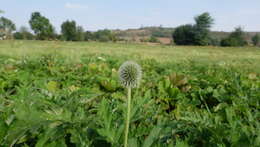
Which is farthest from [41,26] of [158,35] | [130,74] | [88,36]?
[130,74]

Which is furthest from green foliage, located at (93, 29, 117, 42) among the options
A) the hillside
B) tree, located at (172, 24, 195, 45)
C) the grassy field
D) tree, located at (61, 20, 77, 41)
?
the grassy field

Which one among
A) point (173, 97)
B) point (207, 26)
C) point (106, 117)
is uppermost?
point (207, 26)

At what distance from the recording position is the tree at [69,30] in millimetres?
63438

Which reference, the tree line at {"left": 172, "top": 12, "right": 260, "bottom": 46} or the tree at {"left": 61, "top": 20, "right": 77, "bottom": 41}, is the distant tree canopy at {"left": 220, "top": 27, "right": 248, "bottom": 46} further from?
the tree at {"left": 61, "top": 20, "right": 77, "bottom": 41}

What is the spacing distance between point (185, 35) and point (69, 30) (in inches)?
1461

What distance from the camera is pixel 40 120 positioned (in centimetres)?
74

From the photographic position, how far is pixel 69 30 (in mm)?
63625

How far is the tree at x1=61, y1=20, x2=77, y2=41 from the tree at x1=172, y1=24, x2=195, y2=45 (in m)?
33.5

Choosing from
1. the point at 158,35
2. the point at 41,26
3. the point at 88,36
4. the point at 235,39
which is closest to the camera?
the point at 235,39

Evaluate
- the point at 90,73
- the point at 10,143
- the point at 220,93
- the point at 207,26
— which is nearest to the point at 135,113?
the point at 10,143

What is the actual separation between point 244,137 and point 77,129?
0.65 meters

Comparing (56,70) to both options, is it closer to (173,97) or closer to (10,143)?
(173,97)

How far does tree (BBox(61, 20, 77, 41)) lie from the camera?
63.4 meters

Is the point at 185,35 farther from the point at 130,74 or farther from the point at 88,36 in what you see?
the point at 130,74
